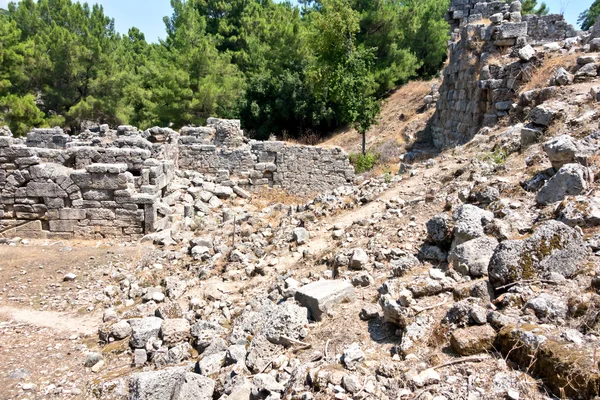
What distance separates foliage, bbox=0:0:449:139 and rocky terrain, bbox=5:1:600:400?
1080cm

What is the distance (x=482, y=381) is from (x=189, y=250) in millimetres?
5855

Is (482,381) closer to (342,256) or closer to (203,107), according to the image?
(342,256)

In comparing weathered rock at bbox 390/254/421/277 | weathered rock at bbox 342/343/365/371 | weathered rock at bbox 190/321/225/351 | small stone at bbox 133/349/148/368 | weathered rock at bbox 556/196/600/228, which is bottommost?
small stone at bbox 133/349/148/368

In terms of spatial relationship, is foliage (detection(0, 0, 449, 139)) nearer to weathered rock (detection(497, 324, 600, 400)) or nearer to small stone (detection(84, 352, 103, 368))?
small stone (detection(84, 352, 103, 368))

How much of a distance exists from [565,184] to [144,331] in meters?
4.72

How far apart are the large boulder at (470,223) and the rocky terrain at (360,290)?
1.1 inches

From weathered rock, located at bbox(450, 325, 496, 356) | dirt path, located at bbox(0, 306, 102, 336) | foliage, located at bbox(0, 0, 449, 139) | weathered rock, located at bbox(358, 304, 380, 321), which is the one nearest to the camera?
weathered rock, located at bbox(450, 325, 496, 356)

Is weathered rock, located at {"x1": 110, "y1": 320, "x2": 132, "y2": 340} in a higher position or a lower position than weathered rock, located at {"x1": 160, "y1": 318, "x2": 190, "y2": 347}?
lower

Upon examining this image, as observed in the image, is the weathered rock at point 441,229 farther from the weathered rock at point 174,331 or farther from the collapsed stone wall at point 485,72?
the collapsed stone wall at point 485,72

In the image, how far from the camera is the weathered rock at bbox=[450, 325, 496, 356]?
10.3ft

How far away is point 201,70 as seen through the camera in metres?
22.5

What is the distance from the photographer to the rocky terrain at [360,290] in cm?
315

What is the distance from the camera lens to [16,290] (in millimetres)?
6793

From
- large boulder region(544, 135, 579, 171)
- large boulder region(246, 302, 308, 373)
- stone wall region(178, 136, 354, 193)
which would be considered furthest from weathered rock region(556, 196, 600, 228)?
stone wall region(178, 136, 354, 193)
